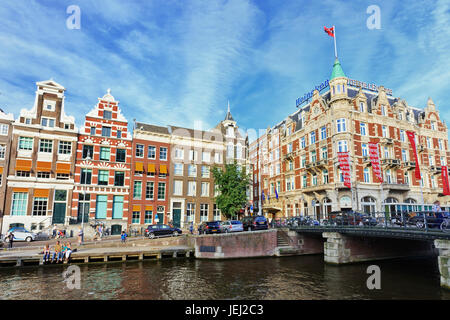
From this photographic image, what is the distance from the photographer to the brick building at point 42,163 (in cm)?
3597

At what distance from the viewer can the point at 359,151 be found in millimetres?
40312

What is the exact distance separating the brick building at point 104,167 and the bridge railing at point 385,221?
2307 centimetres

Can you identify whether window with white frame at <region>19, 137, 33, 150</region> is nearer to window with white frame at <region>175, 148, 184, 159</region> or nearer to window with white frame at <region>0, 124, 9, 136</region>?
window with white frame at <region>0, 124, 9, 136</region>

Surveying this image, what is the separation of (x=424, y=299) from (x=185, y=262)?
19365mm

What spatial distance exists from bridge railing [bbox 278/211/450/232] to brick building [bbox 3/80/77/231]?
29.8m

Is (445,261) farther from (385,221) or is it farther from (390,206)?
(390,206)

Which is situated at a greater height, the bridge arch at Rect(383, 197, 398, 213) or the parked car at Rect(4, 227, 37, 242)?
the bridge arch at Rect(383, 197, 398, 213)

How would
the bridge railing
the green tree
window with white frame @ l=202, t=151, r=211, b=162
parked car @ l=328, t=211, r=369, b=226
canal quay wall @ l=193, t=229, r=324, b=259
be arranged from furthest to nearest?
1. window with white frame @ l=202, t=151, r=211, b=162
2. the green tree
3. canal quay wall @ l=193, t=229, r=324, b=259
4. parked car @ l=328, t=211, r=369, b=226
5. the bridge railing

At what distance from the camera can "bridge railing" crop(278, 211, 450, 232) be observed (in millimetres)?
18625

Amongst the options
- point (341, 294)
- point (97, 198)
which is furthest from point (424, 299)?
point (97, 198)

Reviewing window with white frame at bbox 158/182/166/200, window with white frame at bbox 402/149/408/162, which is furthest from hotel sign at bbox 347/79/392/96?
window with white frame at bbox 158/182/166/200

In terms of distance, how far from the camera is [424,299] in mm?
15070

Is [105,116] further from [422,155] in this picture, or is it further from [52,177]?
[422,155]

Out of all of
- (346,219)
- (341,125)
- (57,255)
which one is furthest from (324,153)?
(57,255)
